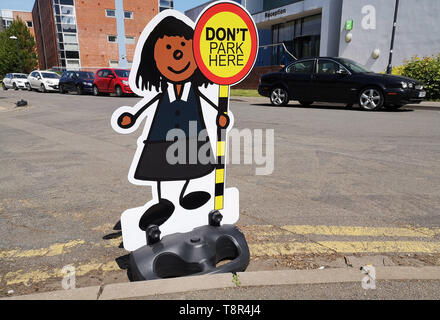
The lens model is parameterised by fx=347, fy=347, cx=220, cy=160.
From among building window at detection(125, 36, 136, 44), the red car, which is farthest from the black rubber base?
building window at detection(125, 36, 136, 44)

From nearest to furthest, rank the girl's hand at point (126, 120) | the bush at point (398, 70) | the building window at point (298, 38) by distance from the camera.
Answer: the girl's hand at point (126, 120)
the bush at point (398, 70)
the building window at point (298, 38)

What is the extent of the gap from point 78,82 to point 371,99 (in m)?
18.9

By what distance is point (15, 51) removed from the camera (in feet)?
179

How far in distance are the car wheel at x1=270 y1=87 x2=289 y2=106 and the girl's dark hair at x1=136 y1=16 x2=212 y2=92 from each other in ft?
35.6

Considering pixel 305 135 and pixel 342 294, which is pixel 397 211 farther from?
pixel 305 135

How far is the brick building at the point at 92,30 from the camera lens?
5194 centimetres

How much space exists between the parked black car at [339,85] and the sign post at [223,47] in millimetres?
9435

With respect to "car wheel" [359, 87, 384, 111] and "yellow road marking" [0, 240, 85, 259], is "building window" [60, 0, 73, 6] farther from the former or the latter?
"yellow road marking" [0, 240, 85, 259]

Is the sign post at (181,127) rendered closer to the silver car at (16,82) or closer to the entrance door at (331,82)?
the entrance door at (331,82)

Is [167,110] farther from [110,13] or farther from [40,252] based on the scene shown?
[110,13]

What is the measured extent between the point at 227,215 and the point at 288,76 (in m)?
10.6

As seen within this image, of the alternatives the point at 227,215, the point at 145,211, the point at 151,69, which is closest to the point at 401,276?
the point at 227,215

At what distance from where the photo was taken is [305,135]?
7180 mm

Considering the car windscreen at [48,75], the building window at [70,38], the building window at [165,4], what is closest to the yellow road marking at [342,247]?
the car windscreen at [48,75]
